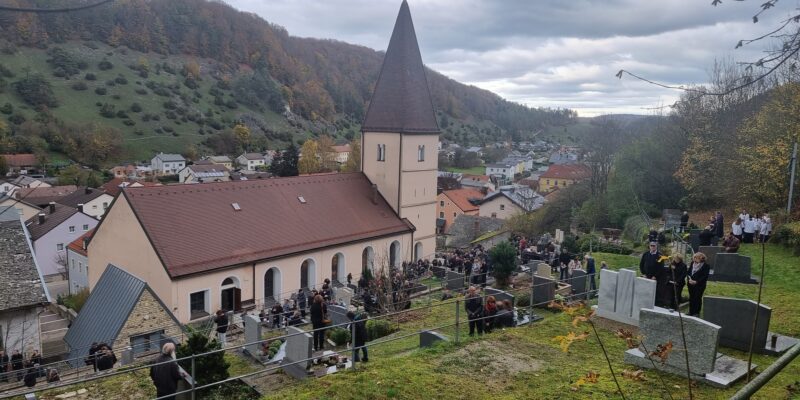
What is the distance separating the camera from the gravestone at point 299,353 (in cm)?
1069

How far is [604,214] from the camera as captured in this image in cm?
4094

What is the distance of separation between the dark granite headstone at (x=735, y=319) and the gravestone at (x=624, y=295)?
1593mm

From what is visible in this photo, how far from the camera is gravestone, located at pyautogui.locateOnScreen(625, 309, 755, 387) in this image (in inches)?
318

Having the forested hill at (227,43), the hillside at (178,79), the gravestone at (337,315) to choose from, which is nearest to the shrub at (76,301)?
the gravestone at (337,315)

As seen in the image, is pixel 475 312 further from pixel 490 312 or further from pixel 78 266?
pixel 78 266

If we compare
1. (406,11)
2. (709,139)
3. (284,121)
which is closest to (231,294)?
(406,11)

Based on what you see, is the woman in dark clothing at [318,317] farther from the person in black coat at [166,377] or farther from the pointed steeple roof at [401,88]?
the pointed steeple roof at [401,88]

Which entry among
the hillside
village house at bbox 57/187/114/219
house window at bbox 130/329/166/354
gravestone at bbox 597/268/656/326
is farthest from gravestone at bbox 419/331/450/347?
the hillside

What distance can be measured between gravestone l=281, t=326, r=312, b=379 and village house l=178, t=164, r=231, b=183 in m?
78.2

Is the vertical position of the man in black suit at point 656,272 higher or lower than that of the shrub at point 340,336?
higher

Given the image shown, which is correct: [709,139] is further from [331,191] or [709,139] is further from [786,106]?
[331,191]

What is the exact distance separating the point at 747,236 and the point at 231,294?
21.9m

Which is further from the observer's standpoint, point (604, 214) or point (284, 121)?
point (284, 121)

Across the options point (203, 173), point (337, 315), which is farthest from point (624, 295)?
point (203, 173)
